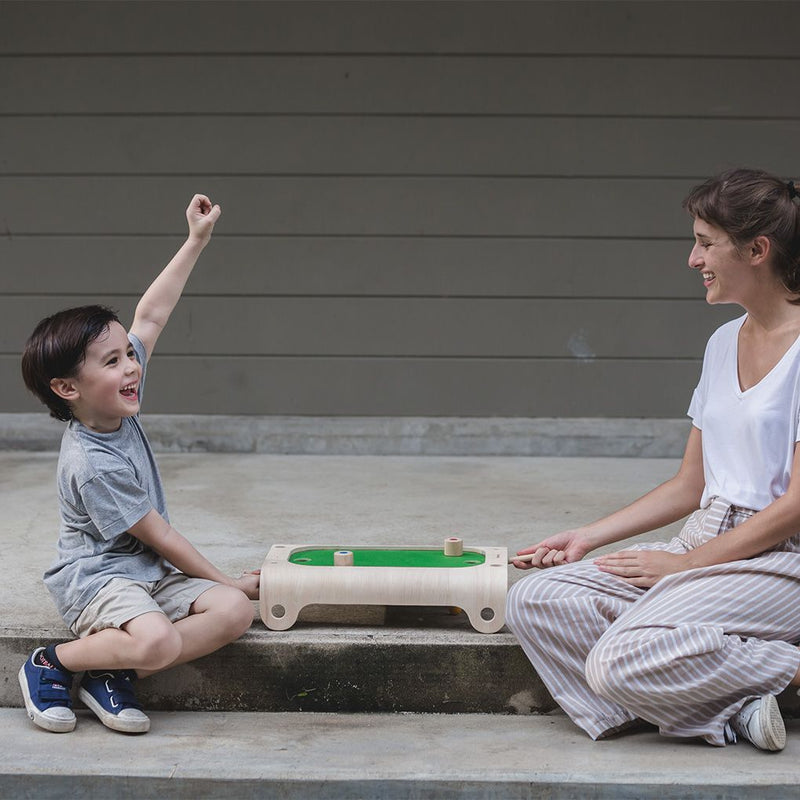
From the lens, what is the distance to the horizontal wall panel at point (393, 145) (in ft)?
18.3

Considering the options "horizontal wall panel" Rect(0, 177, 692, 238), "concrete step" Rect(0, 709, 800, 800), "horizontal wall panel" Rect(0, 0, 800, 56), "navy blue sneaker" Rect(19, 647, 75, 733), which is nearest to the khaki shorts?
"navy blue sneaker" Rect(19, 647, 75, 733)

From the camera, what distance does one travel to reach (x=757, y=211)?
9.01 feet

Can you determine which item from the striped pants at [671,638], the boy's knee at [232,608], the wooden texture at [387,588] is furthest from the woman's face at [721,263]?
the boy's knee at [232,608]

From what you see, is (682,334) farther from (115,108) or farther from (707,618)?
(707,618)

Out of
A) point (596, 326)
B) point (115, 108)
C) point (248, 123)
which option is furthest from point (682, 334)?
point (115, 108)

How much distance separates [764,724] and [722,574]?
1.08 ft

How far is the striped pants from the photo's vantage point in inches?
102

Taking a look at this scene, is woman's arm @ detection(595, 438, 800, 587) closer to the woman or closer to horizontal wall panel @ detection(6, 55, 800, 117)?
the woman

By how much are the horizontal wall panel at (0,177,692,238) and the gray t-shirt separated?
9.44ft

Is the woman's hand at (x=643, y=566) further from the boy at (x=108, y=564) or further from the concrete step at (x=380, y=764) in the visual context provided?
the boy at (x=108, y=564)

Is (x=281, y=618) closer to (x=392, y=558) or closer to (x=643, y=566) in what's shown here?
(x=392, y=558)

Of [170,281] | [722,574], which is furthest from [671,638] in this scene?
[170,281]

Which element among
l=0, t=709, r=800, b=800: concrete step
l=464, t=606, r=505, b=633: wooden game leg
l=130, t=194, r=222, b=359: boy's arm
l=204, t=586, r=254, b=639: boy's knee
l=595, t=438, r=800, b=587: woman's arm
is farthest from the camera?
l=130, t=194, r=222, b=359: boy's arm

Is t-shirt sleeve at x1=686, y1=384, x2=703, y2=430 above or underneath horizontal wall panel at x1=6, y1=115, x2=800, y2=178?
underneath
